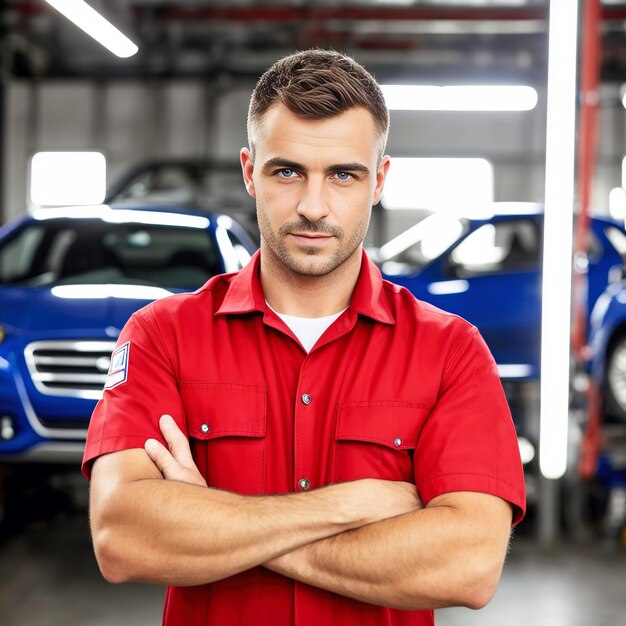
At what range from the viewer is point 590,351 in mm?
5574

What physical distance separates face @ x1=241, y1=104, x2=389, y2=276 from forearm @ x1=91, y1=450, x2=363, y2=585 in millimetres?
415

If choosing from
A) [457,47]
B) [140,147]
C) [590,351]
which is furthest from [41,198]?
[590,351]

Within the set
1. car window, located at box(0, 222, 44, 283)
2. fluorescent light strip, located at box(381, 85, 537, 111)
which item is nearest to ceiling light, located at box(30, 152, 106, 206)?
fluorescent light strip, located at box(381, 85, 537, 111)

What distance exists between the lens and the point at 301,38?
10.7 metres

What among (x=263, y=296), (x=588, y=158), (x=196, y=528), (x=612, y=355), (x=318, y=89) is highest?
(x=588, y=158)

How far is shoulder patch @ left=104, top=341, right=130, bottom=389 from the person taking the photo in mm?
1584

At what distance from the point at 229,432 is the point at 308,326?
10.1 inches

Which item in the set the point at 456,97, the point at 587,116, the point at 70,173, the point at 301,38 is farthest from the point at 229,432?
the point at 70,173

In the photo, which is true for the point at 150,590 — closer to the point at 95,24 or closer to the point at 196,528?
the point at 95,24

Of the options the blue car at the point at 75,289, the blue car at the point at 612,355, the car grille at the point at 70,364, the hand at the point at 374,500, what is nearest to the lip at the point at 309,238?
the hand at the point at 374,500

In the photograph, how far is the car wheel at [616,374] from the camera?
5238 mm

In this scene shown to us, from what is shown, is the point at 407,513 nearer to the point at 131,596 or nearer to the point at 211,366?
the point at 211,366

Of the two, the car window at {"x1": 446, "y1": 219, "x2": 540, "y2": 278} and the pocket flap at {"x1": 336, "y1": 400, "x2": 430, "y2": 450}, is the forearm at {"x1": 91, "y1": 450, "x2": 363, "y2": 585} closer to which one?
the pocket flap at {"x1": 336, "y1": 400, "x2": 430, "y2": 450}

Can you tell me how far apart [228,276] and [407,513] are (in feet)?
1.96
